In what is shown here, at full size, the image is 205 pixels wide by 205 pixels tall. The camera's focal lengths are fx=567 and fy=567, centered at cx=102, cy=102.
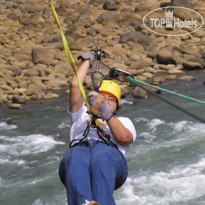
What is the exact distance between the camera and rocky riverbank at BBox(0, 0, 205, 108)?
13.8 m

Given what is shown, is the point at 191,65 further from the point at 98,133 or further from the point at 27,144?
the point at 98,133

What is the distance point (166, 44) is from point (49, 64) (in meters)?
3.71

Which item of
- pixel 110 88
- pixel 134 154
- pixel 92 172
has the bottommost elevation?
pixel 134 154

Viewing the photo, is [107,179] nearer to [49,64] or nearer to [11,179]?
[11,179]

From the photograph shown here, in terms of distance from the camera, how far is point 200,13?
19.3 metres

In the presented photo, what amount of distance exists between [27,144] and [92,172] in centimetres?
546

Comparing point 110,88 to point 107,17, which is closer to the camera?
point 110,88

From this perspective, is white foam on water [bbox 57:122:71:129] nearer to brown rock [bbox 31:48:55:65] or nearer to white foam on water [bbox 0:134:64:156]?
white foam on water [bbox 0:134:64:156]

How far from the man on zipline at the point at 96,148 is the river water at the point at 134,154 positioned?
2.28 metres

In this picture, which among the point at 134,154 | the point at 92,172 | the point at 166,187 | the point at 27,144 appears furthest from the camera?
the point at 27,144

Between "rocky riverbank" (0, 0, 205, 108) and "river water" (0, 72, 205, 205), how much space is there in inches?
47.4

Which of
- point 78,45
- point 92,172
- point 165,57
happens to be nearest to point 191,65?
point 165,57

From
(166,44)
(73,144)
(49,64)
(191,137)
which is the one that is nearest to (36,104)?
(49,64)

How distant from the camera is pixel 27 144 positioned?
31.0 feet
